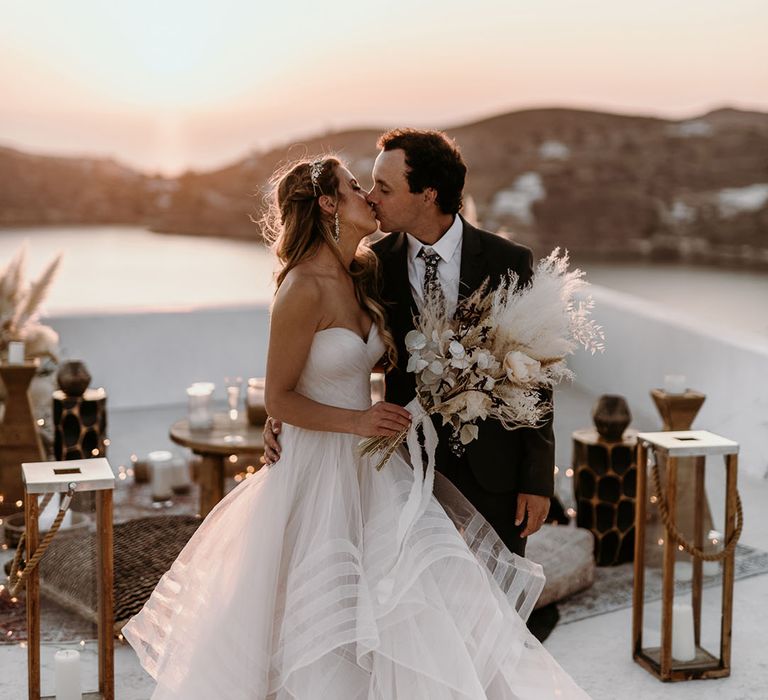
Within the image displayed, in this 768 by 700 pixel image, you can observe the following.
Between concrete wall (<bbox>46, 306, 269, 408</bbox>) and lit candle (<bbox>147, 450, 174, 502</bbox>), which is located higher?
concrete wall (<bbox>46, 306, 269, 408</bbox>)

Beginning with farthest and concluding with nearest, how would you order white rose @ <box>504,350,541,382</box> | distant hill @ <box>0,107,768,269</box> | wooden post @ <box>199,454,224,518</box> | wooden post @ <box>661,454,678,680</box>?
distant hill @ <box>0,107,768,269</box> → wooden post @ <box>199,454,224,518</box> → wooden post @ <box>661,454,678,680</box> → white rose @ <box>504,350,541,382</box>

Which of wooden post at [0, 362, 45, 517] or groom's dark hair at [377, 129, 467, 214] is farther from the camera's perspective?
wooden post at [0, 362, 45, 517]

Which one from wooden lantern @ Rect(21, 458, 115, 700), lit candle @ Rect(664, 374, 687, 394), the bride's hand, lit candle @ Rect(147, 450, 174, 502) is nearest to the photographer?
the bride's hand

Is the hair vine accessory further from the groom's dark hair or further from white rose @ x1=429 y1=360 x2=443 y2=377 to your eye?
white rose @ x1=429 y1=360 x2=443 y2=377

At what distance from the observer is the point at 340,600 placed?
211 cm

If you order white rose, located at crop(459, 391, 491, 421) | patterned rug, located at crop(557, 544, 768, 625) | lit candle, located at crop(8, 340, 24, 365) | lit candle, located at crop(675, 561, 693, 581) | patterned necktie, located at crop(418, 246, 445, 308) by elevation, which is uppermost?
patterned necktie, located at crop(418, 246, 445, 308)

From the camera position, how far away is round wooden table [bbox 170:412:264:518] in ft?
12.0

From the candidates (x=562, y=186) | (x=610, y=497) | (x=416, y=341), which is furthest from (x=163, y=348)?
(x=562, y=186)

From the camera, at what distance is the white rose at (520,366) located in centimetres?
200

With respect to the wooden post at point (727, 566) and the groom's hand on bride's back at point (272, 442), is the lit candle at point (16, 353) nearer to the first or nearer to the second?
the groom's hand on bride's back at point (272, 442)

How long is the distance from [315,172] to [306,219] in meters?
0.10

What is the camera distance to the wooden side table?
361 centimetres

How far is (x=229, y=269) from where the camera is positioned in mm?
8078

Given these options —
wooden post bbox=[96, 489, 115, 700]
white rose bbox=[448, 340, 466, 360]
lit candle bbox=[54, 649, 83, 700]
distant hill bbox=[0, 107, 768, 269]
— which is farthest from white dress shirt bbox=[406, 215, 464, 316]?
distant hill bbox=[0, 107, 768, 269]
